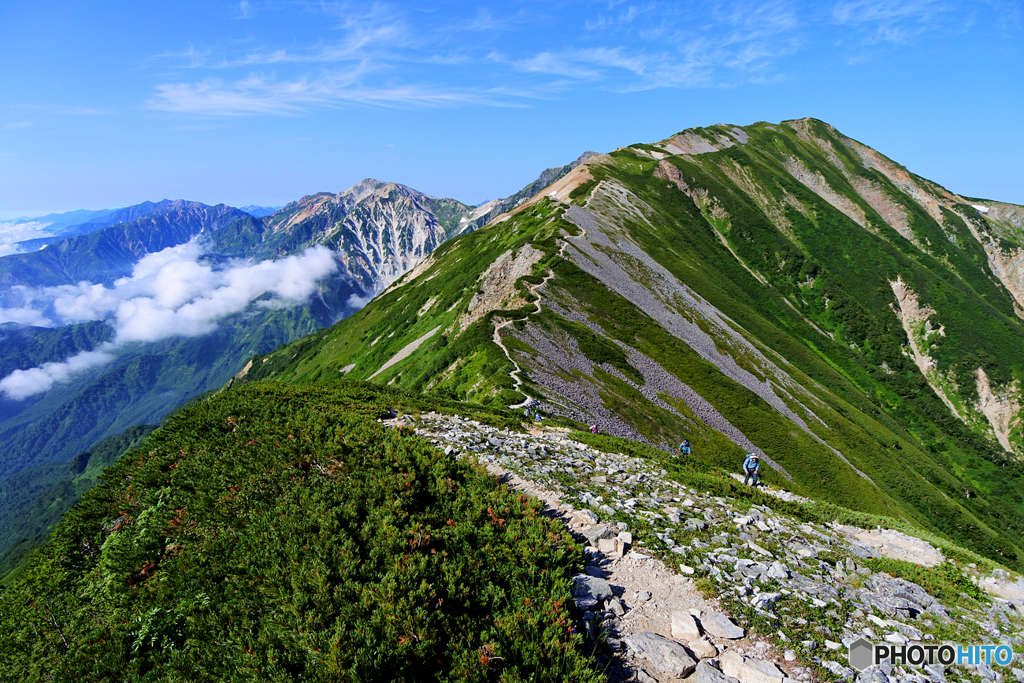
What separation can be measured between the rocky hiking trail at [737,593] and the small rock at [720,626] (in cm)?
2

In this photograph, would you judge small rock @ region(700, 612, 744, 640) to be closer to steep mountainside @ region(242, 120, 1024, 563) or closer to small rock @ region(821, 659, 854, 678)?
small rock @ region(821, 659, 854, 678)

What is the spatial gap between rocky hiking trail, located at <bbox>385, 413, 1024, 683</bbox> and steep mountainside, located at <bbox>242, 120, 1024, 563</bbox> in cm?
2746

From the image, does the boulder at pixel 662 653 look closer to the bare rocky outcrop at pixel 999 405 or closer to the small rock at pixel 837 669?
the small rock at pixel 837 669

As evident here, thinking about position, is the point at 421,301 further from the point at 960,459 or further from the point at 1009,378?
the point at 1009,378

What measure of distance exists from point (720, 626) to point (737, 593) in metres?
1.51

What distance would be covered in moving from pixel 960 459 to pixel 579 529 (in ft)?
507

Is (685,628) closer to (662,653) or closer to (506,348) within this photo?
(662,653)

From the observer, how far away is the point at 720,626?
1081 centimetres

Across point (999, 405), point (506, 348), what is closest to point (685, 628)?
point (506, 348)

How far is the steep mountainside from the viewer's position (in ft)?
197

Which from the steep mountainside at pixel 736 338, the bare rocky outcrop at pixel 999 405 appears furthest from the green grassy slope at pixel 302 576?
the bare rocky outcrop at pixel 999 405

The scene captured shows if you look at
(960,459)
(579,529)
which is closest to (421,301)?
(579,529)

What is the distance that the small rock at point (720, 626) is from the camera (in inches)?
417

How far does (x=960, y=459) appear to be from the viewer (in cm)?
11762
